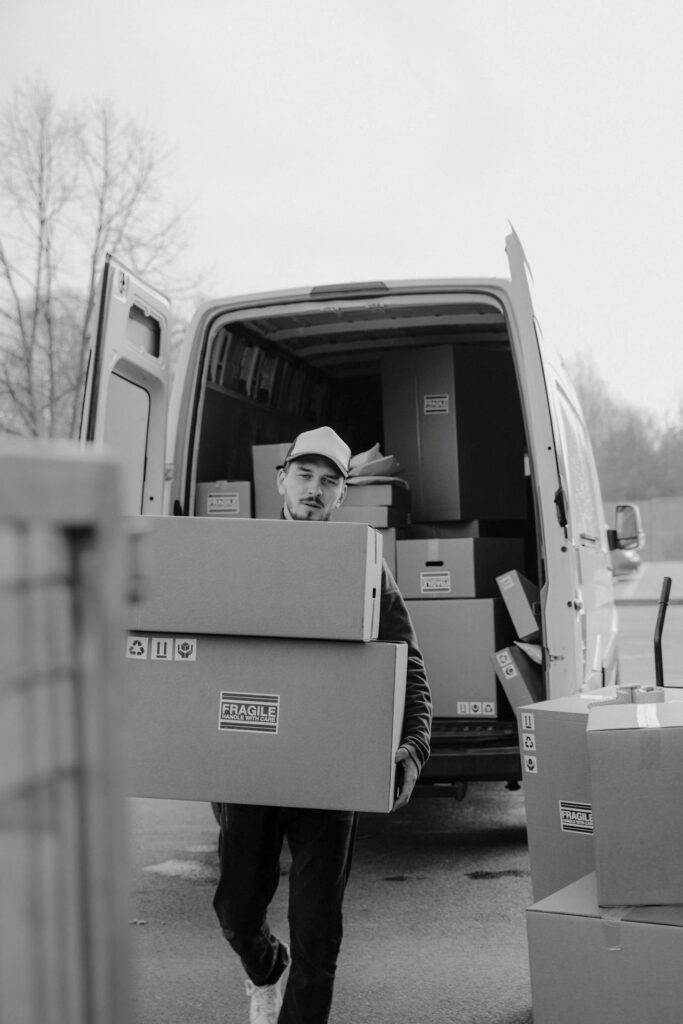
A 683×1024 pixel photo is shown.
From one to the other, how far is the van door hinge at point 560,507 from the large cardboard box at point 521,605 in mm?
529

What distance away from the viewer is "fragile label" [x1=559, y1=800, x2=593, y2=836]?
3.06 metres

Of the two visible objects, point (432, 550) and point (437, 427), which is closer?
point (432, 550)

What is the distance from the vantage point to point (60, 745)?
79 cm

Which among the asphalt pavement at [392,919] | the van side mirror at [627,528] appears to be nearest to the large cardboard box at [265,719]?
the asphalt pavement at [392,919]

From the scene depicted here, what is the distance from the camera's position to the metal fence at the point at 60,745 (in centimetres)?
75

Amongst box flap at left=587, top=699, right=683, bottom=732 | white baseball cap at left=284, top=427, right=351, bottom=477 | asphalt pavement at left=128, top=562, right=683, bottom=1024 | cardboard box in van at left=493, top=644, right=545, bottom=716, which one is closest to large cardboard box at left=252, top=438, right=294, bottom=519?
cardboard box in van at left=493, top=644, right=545, bottom=716

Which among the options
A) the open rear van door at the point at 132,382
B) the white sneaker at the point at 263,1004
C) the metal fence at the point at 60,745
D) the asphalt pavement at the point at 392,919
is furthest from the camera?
the open rear van door at the point at 132,382

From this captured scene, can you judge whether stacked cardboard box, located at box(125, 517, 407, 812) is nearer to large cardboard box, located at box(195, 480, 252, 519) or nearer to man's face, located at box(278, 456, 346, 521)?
man's face, located at box(278, 456, 346, 521)

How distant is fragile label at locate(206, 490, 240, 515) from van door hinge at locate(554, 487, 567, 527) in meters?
1.41

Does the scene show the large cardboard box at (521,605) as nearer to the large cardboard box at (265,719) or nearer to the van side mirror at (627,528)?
the van side mirror at (627,528)

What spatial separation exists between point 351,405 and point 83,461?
237 inches

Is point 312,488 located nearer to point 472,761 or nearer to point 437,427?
point 472,761

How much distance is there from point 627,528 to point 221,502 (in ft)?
8.57

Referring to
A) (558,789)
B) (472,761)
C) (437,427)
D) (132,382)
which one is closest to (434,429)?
→ (437,427)
